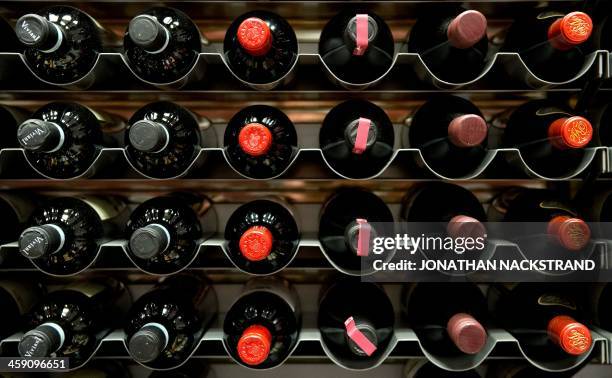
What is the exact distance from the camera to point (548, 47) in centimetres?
81

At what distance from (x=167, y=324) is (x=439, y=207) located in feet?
2.11

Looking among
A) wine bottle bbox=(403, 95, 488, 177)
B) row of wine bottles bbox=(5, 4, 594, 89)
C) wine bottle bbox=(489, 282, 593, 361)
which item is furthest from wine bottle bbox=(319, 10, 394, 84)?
wine bottle bbox=(489, 282, 593, 361)

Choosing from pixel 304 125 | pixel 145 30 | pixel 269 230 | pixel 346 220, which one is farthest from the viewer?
pixel 304 125

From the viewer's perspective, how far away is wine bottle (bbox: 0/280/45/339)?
→ 89cm

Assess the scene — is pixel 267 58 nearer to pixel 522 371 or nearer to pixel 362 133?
pixel 362 133

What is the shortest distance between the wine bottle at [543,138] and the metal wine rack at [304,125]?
25 mm

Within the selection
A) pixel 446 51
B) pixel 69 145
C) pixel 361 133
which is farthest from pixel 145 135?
pixel 446 51

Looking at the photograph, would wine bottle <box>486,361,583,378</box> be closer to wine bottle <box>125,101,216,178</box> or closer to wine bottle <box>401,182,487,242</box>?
wine bottle <box>401,182,487,242</box>

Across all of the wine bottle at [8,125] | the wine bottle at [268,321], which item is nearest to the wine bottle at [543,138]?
the wine bottle at [268,321]

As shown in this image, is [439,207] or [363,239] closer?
[363,239]

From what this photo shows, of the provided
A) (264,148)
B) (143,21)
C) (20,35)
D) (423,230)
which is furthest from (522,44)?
(20,35)

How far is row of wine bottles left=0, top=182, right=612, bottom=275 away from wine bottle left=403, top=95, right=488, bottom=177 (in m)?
0.11

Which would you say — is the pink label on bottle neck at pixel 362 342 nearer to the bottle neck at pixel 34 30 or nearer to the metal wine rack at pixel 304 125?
the metal wine rack at pixel 304 125

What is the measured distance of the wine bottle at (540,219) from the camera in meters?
0.72
